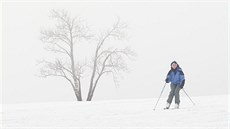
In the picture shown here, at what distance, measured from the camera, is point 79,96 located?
39.5 metres

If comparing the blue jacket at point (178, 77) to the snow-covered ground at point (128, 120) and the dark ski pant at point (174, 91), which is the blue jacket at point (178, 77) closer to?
the dark ski pant at point (174, 91)

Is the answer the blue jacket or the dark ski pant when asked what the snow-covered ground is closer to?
the dark ski pant

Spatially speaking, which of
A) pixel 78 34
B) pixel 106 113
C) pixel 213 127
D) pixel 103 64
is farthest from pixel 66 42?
pixel 213 127

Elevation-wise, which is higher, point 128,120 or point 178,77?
point 178,77

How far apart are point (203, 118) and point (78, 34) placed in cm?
2713

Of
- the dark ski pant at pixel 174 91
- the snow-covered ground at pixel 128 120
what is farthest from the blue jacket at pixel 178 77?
the snow-covered ground at pixel 128 120

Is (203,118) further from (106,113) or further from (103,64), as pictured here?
(103,64)

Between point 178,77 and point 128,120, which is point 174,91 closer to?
point 178,77

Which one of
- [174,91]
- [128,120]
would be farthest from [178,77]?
[128,120]

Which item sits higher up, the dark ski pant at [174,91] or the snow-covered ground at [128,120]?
the dark ski pant at [174,91]

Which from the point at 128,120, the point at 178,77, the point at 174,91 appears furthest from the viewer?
the point at 174,91

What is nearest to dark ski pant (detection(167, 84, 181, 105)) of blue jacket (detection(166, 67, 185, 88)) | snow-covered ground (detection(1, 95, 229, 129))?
blue jacket (detection(166, 67, 185, 88))

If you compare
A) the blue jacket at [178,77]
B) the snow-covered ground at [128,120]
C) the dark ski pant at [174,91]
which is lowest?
the snow-covered ground at [128,120]

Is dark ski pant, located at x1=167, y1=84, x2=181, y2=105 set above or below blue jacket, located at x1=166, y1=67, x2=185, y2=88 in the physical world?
below
